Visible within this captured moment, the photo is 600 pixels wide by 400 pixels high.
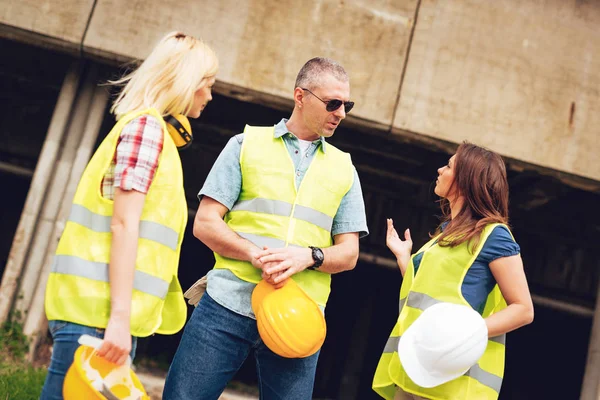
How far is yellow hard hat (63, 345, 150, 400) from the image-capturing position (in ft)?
6.14

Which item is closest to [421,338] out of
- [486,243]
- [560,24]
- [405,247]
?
[486,243]

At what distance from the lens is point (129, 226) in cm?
201

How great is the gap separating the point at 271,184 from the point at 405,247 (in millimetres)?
793

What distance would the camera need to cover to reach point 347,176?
2.95m

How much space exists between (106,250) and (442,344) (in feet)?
4.03

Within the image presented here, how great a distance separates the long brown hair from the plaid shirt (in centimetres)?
131

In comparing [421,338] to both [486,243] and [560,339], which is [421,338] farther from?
[560,339]

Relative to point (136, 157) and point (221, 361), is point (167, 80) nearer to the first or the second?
point (136, 157)

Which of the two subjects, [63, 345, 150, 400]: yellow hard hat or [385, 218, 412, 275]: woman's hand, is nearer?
[63, 345, 150, 400]: yellow hard hat

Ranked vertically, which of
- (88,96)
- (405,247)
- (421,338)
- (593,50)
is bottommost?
(421,338)

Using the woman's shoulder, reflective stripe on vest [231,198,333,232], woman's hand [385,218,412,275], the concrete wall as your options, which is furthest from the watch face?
the concrete wall

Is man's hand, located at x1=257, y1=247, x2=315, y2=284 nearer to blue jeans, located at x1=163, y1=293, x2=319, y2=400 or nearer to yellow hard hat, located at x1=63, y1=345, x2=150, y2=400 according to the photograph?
blue jeans, located at x1=163, y1=293, x2=319, y2=400

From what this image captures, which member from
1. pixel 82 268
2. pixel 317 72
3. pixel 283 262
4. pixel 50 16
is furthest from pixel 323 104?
pixel 50 16

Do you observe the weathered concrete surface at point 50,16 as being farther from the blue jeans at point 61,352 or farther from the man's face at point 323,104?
the blue jeans at point 61,352
